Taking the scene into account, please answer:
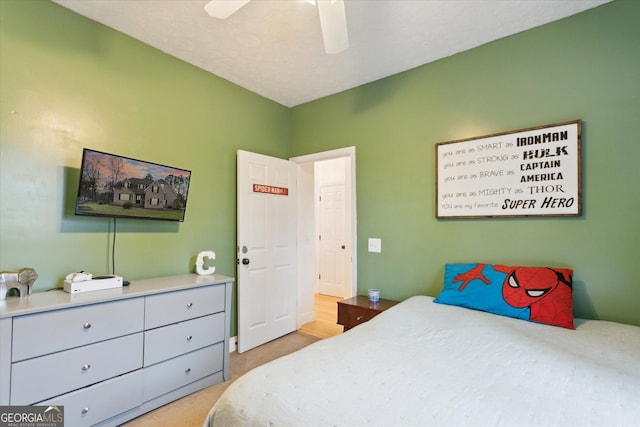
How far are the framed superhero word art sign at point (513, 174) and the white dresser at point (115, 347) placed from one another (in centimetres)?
210

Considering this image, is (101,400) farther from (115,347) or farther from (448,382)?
(448,382)

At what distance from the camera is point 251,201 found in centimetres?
318

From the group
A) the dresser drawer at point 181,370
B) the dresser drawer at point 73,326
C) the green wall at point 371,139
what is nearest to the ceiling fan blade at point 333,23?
the green wall at point 371,139

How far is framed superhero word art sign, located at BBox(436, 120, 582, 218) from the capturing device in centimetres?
209

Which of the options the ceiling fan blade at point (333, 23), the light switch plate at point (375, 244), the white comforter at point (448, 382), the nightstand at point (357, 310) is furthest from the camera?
the light switch plate at point (375, 244)

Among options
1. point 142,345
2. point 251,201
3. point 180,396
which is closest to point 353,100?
point 251,201

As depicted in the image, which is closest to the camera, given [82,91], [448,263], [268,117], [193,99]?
[82,91]

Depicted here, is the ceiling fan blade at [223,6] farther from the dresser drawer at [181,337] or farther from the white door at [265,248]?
the dresser drawer at [181,337]

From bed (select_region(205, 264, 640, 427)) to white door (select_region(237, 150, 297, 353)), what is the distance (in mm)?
A: 1792

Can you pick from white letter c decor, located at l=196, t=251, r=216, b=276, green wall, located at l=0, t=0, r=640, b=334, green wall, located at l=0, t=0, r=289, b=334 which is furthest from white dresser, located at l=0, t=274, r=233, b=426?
green wall, located at l=0, t=0, r=640, b=334

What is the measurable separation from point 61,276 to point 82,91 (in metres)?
1.31

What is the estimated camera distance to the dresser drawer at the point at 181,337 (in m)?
2.06

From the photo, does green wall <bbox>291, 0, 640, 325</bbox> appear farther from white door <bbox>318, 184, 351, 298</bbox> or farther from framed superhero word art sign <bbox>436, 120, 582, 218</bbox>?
white door <bbox>318, 184, 351, 298</bbox>

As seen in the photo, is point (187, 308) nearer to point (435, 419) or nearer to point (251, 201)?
point (251, 201)
